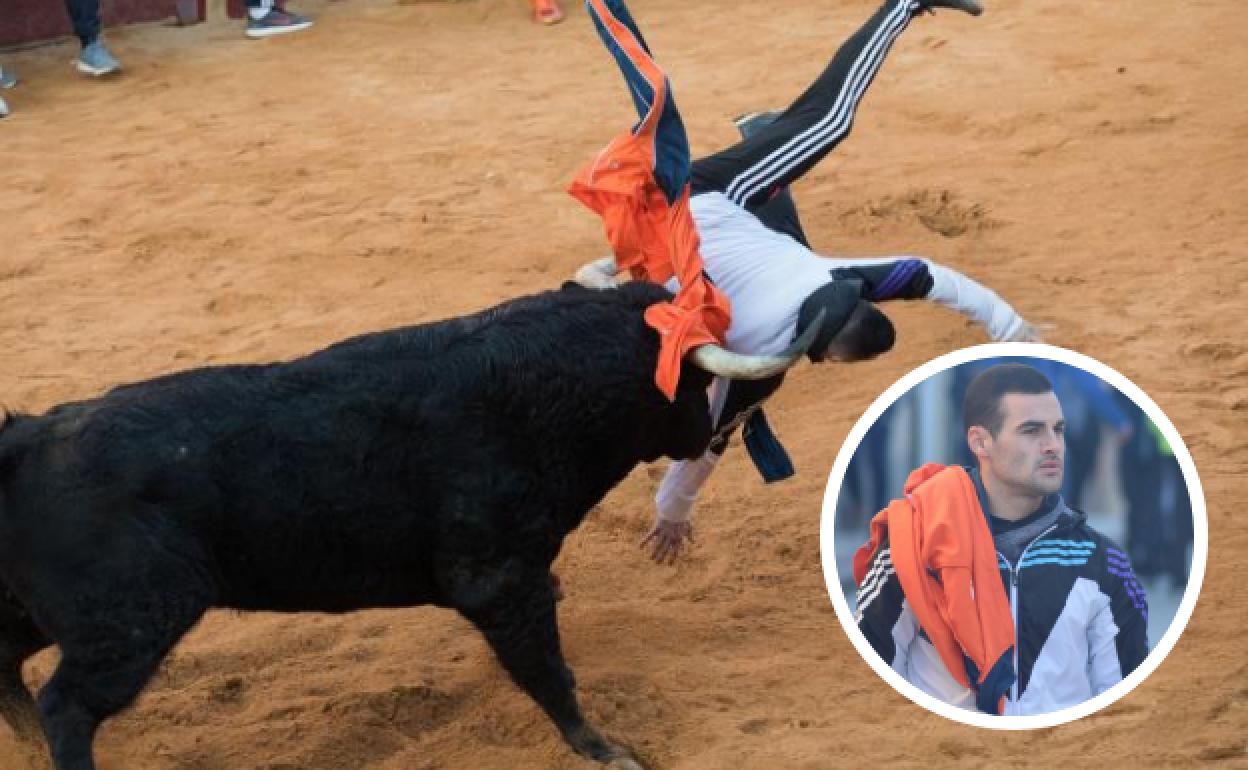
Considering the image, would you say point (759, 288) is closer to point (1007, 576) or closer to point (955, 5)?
point (1007, 576)

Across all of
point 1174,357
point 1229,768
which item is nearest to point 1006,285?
point 1174,357

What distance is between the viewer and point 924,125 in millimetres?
8789

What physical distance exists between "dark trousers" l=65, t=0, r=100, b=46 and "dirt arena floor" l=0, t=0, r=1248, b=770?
28 cm

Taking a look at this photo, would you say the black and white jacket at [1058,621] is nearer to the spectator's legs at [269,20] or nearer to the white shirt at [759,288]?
the white shirt at [759,288]

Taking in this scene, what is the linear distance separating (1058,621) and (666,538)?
5.97ft

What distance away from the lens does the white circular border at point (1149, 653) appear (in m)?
3.84

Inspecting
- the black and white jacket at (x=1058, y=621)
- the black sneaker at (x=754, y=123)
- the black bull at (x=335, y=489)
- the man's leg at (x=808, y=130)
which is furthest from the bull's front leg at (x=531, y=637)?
the black sneaker at (x=754, y=123)

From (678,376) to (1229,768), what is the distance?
157 centimetres

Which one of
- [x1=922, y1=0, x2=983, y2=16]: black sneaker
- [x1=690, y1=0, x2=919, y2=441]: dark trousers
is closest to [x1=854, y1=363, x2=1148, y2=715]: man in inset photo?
[x1=690, y1=0, x2=919, y2=441]: dark trousers

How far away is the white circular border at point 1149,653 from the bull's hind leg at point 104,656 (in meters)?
1.45

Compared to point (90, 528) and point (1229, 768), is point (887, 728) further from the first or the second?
point (90, 528)

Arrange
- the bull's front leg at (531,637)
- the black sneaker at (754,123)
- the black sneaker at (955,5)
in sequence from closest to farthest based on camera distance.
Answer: the bull's front leg at (531,637)
the black sneaker at (754,123)
the black sneaker at (955,5)

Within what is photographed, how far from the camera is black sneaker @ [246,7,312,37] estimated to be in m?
10.9

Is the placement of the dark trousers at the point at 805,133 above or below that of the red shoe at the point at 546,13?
above
